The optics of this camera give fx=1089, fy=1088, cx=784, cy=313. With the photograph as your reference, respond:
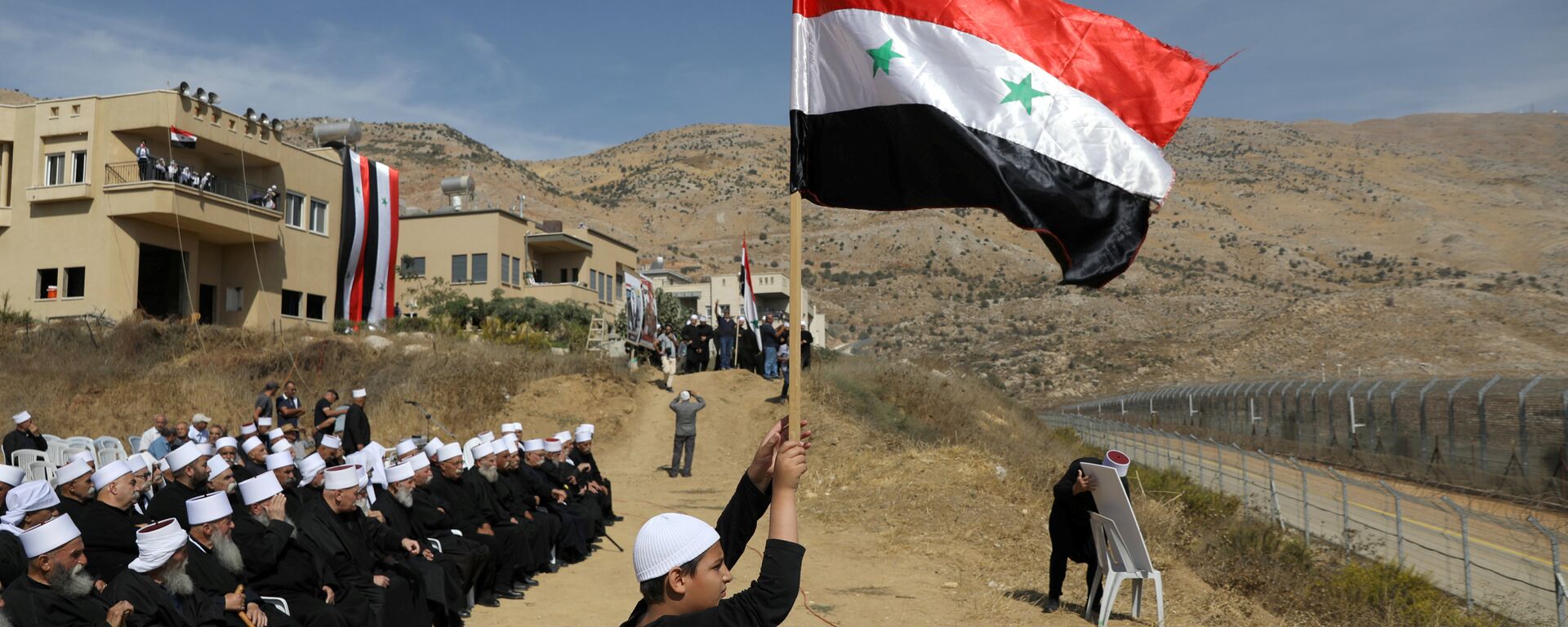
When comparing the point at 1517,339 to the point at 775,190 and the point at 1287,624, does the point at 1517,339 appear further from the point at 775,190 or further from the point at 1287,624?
the point at 775,190

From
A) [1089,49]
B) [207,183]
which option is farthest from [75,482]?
[207,183]

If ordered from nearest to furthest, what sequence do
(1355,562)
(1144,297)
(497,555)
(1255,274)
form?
(497,555), (1355,562), (1144,297), (1255,274)

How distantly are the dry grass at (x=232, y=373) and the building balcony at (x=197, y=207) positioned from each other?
11.2ft

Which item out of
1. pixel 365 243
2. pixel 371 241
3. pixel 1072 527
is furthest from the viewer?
pixel 371 241

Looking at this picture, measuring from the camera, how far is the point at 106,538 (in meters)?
7.48

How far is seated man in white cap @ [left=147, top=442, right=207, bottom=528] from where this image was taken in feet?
30.3

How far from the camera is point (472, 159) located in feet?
405

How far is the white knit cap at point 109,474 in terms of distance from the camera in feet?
25.1

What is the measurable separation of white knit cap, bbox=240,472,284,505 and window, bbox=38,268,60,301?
94.4 feet

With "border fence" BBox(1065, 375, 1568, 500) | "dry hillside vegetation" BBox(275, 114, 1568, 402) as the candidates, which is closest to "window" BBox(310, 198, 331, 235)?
"dry hillside vegetation" BBox(275, 114, 1568, 402)

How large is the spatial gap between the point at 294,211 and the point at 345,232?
1.70 m

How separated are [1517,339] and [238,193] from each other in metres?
56.3

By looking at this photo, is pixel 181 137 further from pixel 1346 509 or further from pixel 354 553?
pixel 1346 509

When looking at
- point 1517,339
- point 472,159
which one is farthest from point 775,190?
point 1517,339
